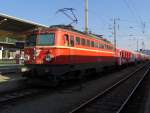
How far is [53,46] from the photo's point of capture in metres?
16.8

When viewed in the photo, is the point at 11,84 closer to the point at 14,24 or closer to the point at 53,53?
the point at 53,53

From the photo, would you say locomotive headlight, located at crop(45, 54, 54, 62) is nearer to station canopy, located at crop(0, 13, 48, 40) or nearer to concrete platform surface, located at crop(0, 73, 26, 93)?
concrete platform surface, located at crop(0, 73, 26, 93)

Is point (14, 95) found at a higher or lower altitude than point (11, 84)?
lower

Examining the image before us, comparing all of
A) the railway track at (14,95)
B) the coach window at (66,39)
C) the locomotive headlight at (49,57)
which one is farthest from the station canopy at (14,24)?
the railway track at (14,95)

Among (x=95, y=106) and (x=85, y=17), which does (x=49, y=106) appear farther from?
(x=85, y=17)

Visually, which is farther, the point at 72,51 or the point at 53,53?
the point at 72,51

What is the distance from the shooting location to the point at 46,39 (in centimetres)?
1728

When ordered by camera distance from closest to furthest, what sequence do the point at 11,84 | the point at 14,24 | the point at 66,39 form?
the point at 11,84 < the point at 66,39 < the point at 14,24

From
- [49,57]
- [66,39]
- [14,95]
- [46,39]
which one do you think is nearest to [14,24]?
[46,39]

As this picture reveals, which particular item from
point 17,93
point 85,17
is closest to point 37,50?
point 17,93

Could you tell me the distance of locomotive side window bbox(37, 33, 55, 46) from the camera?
17.0 meters

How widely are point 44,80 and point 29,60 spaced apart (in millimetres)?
1519

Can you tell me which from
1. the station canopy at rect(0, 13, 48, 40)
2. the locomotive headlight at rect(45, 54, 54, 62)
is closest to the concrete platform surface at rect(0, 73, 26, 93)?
the locomotive headlight at rect(45, 54, 54, 62)

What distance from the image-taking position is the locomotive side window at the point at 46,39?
55.9 feet
